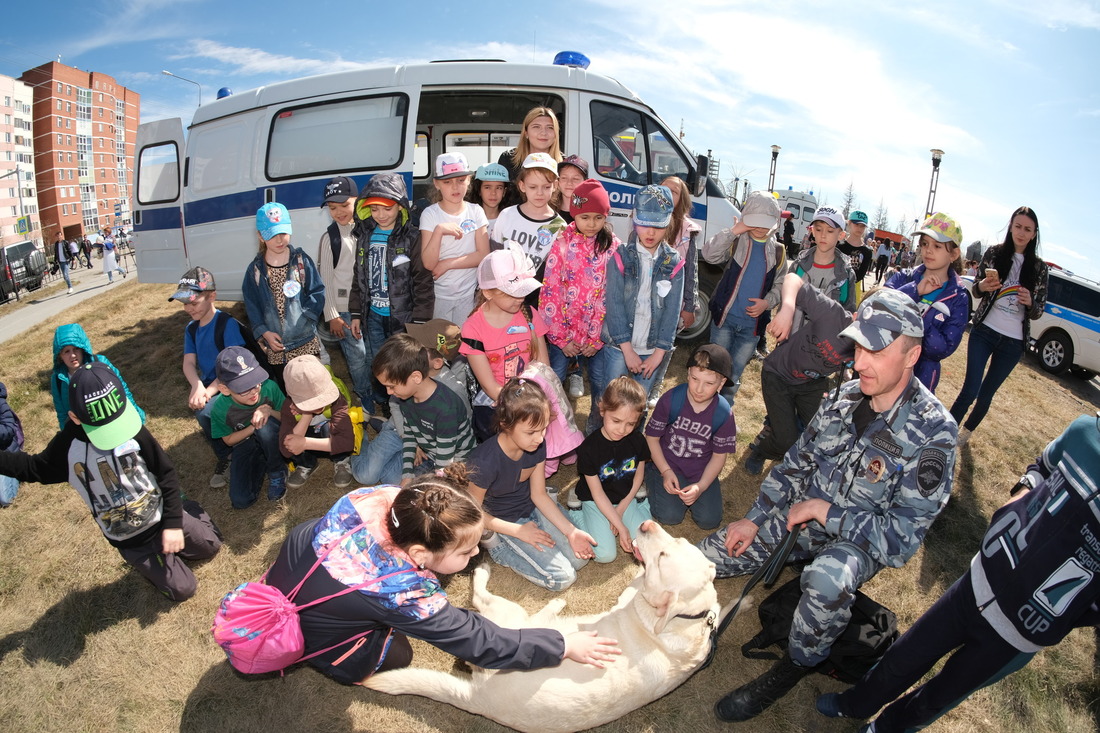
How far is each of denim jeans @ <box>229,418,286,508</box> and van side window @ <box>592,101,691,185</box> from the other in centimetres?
415

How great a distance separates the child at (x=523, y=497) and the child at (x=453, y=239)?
156 centimetres

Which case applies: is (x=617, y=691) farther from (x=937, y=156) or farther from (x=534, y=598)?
(x=937, y=156)

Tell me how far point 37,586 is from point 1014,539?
5.23 metres

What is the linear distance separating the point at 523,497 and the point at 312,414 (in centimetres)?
159

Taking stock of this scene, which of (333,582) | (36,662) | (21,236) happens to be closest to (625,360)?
(333,582)

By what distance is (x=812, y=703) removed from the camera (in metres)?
2.62

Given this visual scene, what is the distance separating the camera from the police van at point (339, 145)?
17.5 ft

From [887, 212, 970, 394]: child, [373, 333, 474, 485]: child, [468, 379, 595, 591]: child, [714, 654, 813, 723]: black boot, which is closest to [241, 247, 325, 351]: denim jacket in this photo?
[373, 333, 474, 485]: child

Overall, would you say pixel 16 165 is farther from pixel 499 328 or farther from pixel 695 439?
pixel 695 439

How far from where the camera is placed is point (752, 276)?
4.30m

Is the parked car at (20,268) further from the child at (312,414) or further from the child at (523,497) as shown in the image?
the child at (523,497)

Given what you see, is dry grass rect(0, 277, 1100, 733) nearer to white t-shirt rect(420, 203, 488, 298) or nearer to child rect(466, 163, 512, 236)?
white t-shirt rect(420, 203, 488, 298)

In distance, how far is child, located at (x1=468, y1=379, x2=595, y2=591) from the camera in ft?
9.02

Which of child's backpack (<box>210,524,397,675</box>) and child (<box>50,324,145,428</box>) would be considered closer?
child's backpack (<box>210,524,397,675</box>)
